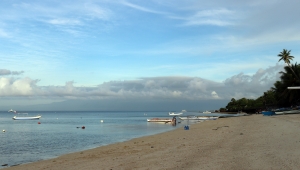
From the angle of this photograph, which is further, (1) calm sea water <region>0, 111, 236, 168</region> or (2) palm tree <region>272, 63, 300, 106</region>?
(2) palm tree <region>272, 63, 300, 106</region>

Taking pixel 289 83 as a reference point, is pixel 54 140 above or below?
below

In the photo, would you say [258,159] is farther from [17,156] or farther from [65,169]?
[17,156]

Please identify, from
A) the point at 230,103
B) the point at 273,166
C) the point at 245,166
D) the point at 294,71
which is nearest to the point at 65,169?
the point at 245,166

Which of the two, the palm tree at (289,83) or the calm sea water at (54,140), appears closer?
the calm sea water at (54,140)

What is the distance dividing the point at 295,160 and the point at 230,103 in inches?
7019

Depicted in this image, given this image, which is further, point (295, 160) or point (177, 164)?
point (177, 164)

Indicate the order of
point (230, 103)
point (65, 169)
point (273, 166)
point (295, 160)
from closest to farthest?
1. point (273, 166)
2. point (295, 160)
3. point (65, 169)
4. point (230, 103)

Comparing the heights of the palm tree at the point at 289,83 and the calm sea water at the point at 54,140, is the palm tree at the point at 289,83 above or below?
above

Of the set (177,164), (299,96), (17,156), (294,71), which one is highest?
(294,71)

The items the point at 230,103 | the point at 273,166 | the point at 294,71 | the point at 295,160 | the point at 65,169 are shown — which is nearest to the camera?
the point at 273,166

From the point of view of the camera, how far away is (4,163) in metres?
18.8

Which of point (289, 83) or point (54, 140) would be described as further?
point (289, 83)

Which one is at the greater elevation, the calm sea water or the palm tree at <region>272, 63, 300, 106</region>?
the palm tree at <region>272, 63, 300, 106</region>

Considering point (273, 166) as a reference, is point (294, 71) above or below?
above
